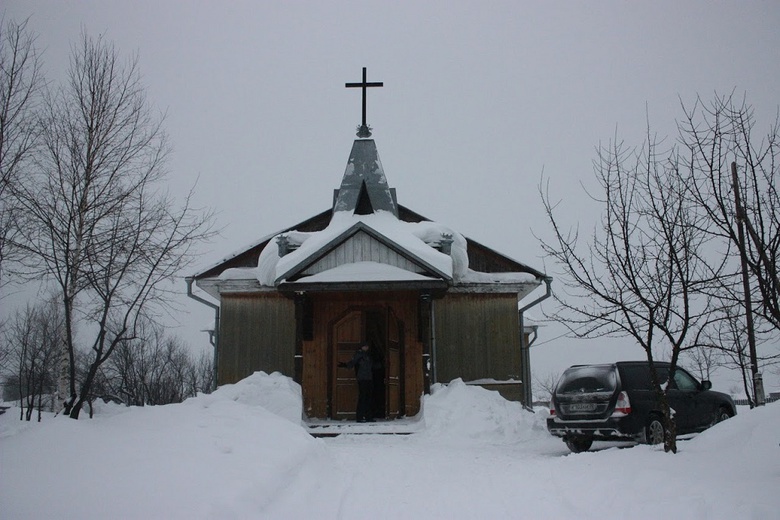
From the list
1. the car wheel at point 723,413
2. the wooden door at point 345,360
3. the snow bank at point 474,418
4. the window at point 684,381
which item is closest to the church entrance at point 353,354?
the wooden door at point 345,360

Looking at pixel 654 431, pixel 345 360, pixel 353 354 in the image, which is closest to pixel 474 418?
pixel 353 354

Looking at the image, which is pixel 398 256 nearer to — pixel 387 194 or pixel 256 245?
pixel 387 194

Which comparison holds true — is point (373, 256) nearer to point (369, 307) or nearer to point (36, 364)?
point (369, 307)

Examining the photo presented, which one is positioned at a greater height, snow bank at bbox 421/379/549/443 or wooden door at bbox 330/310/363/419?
wooden door at bbox 330/310/363/419

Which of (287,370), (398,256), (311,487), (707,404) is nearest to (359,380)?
(398,256)

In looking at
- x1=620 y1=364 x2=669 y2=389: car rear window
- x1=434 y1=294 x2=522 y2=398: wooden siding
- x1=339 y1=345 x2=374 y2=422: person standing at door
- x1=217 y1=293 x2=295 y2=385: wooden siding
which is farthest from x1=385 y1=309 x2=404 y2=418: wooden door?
x1=620 y1=364 x2=669 y2=389: car rear window

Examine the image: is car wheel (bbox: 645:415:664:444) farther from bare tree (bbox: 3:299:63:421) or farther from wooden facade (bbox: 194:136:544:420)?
bare tree (bbox: 3:299:63:421)

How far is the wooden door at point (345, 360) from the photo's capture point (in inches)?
635

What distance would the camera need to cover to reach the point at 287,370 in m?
18.4

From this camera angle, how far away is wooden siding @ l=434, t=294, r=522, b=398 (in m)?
18.2

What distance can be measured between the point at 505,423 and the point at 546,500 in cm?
765

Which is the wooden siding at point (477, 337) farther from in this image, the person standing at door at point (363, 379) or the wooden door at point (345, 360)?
the person standing at door at point (363, 379)

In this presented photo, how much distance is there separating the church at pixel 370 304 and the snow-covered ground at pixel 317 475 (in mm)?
5307

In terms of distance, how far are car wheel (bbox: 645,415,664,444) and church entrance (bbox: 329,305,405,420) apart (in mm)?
6610
